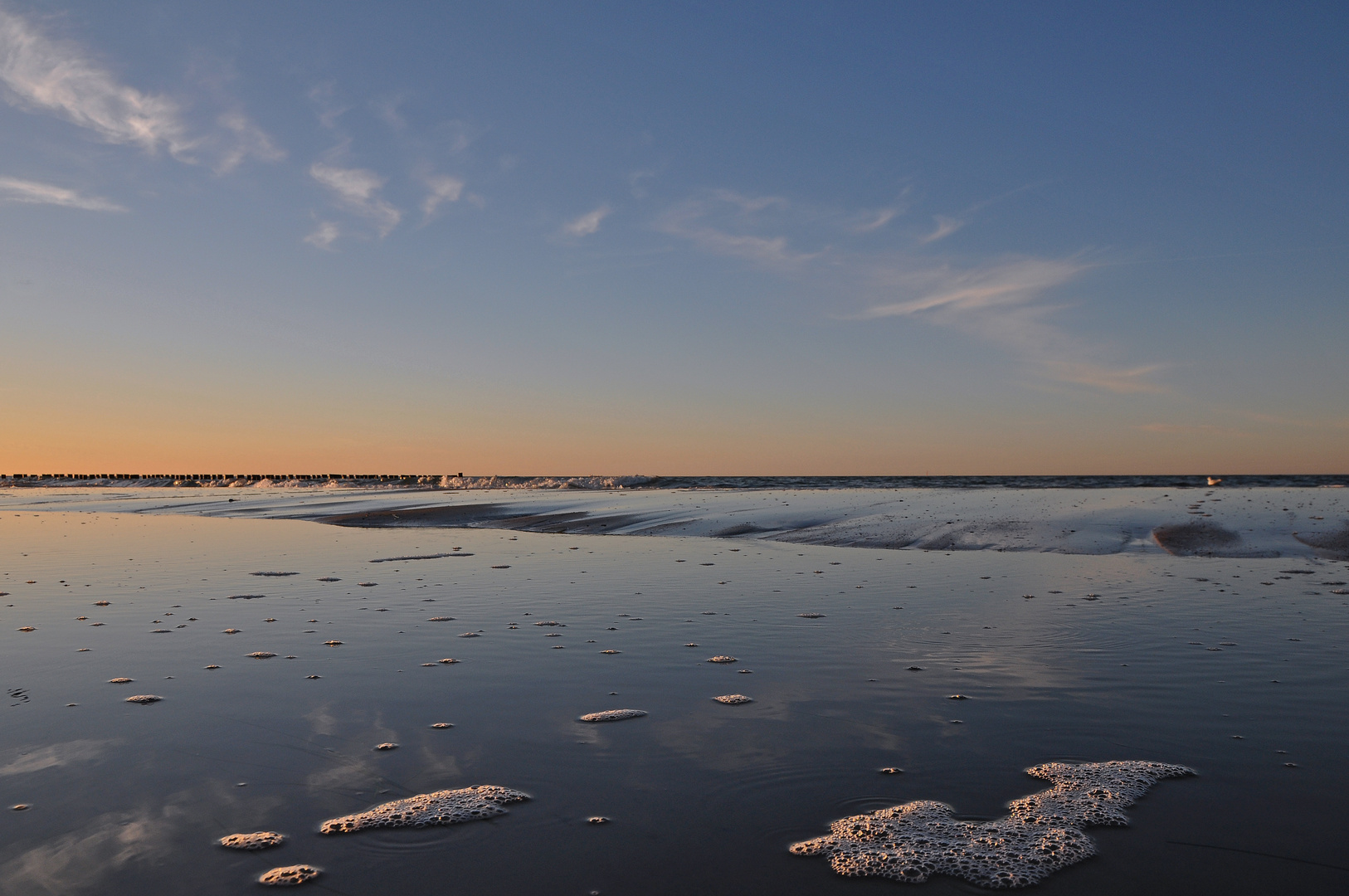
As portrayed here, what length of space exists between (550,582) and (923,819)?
10.9 metres

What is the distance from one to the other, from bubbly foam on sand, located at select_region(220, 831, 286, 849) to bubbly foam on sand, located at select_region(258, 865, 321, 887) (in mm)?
312

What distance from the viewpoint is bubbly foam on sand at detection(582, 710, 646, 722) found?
692 cm

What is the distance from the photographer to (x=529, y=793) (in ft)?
17.6

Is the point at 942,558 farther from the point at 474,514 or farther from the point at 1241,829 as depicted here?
the point at 474,514

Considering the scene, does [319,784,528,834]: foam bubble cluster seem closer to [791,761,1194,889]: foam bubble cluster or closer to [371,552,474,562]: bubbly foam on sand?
[791,761,1194,889]: foam bubble cluster

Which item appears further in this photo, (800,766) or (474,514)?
(474,514)

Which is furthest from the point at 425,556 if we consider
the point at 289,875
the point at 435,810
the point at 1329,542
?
the point at 1329,542

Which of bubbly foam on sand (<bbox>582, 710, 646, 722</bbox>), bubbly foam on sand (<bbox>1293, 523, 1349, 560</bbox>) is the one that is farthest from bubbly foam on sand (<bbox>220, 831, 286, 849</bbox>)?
bubbly foam on sand (<bbox>1293, 523, 1349, 560</bbox>)

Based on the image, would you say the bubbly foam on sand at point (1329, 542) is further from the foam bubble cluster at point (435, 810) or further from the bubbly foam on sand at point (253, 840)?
the bubbly foam on sand at point (253, 840)

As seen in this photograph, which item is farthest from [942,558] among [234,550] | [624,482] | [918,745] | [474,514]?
[624,482]

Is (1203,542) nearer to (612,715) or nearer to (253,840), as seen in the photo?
(612,715)

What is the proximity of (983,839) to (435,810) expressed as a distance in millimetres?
3319

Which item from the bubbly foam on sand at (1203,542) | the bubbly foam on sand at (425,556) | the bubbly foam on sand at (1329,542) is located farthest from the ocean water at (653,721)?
the bubbly foam on sand at (425,556)

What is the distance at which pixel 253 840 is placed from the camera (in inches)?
186
